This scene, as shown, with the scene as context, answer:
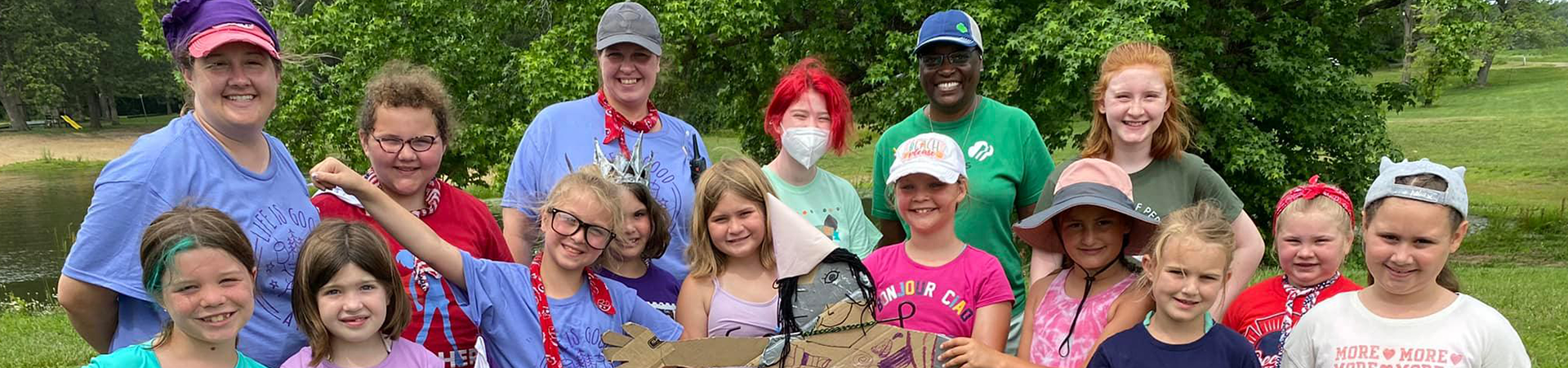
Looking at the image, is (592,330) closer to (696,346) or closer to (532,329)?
(532,329)

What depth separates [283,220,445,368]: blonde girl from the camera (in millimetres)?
2916

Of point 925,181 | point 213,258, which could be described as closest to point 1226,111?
point 925,181

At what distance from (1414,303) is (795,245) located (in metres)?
1.88

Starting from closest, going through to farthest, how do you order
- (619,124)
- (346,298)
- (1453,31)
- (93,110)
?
(346,298), (619,124), (1453,31), (93,110)

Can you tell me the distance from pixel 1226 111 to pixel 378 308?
453 inches

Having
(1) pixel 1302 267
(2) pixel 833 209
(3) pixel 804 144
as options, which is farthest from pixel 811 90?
(1) pixel 1302 267

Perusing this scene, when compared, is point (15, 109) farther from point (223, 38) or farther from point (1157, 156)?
point (1157, 156)

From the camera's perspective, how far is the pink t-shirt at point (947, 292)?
3.40m

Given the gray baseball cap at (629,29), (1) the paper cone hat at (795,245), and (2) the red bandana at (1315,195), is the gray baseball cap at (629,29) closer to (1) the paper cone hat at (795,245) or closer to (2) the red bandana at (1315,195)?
(1) the paper cone hat at (795,245)

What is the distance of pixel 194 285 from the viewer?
2688 mm

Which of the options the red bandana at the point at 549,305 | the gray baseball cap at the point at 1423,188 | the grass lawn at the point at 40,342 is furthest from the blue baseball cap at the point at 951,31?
the grass lawn at the point at 40,342

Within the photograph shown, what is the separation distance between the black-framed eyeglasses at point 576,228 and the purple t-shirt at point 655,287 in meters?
0.33

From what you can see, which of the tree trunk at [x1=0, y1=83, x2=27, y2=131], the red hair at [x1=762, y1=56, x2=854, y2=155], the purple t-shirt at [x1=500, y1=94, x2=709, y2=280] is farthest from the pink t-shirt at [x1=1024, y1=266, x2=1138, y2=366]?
the tree trunk at [x1=0, y1=83, x2=27, y2=131]

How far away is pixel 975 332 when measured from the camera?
11.1ft
